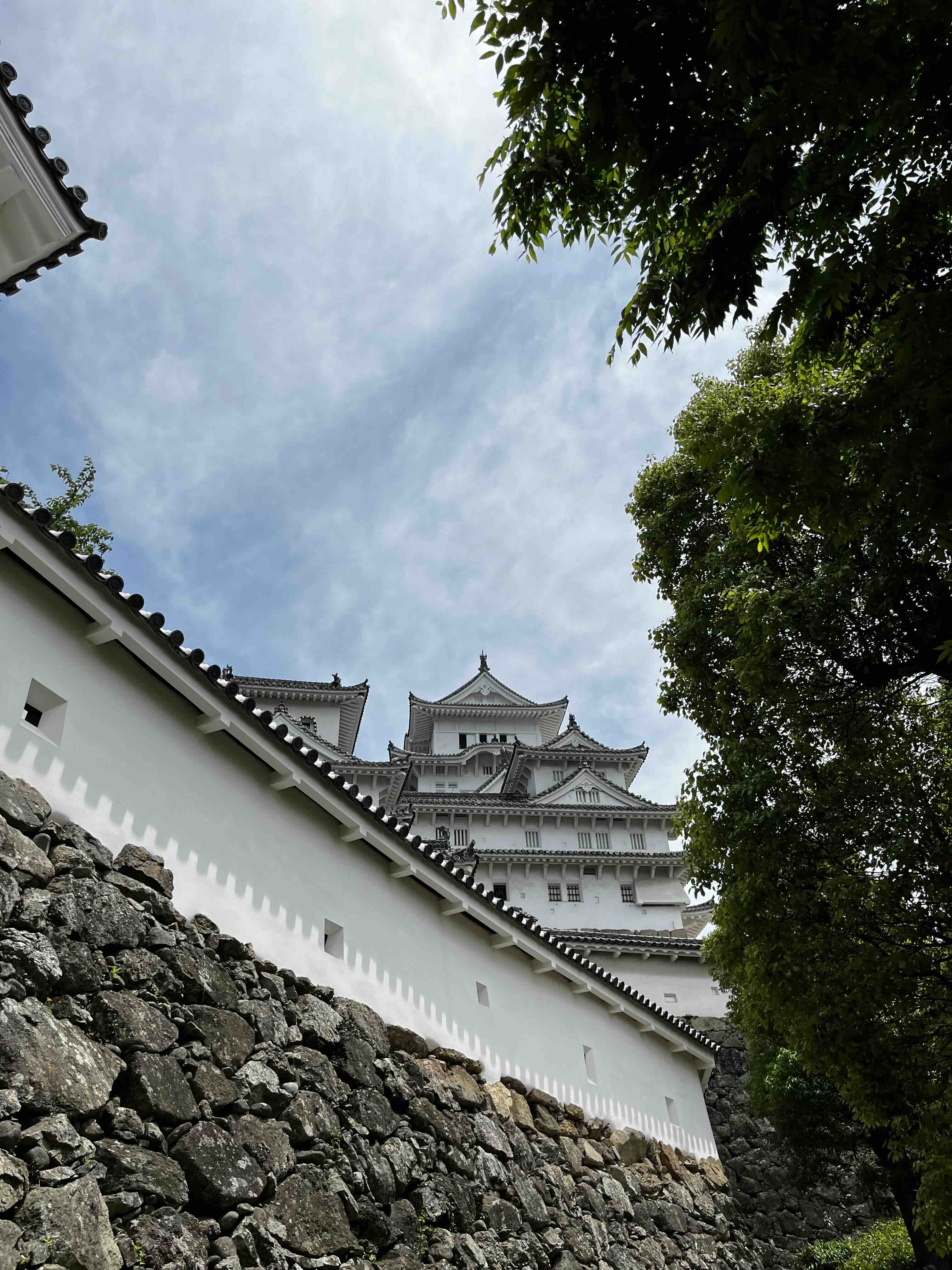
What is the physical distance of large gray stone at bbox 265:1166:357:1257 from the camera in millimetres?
6320

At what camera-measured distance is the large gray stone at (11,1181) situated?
15.3 ft

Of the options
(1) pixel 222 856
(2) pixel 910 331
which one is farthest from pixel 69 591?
(2) pixel 910 331

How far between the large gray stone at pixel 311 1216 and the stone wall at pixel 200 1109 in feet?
0.04

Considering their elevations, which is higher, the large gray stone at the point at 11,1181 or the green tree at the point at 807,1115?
the green tree at the point at 807,1115

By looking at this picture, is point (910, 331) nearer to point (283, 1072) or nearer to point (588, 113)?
point (588, 113)

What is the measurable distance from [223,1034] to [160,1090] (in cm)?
85

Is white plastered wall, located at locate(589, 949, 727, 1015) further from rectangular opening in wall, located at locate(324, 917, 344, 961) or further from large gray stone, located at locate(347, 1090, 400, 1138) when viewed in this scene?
large gray stone, located at locate(347, 1090, 400, 1138)

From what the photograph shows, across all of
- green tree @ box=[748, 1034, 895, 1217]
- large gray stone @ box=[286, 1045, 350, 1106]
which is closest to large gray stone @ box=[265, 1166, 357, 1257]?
large gray stone @ box=[286, 1045, 350, 1106]

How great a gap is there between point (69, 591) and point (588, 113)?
482 cm

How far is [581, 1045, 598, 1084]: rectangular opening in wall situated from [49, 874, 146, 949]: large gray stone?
309 inches

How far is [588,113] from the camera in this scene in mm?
4438

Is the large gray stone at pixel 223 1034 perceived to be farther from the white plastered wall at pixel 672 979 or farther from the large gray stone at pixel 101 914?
the white plastered wall at pixel 672 979

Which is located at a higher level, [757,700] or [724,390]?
[724,390]

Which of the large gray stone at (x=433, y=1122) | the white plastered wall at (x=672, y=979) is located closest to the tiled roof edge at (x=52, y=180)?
the large gray stone at (x=433, y=1122)
